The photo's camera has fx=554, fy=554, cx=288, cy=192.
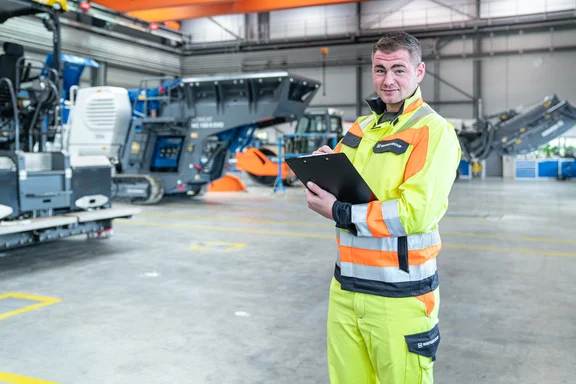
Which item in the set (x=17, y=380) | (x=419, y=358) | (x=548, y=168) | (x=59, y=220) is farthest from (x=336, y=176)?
(x=548, y=168)

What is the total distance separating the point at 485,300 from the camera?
502cm

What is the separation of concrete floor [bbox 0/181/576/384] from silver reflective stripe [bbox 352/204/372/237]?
1.58m

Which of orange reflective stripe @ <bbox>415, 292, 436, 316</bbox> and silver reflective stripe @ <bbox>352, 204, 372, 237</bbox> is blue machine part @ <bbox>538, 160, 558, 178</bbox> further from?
silver reflective stripe @ <bbox>352, 204, 372, 237</bbox>

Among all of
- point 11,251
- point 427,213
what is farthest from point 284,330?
point 11,251

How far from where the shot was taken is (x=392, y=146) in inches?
→ 81.4

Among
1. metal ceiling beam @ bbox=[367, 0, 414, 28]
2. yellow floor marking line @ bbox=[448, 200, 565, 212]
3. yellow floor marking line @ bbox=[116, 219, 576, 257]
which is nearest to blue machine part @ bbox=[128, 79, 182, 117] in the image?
yellow floor marking line @ bbox=[116, 219, 576, 257]

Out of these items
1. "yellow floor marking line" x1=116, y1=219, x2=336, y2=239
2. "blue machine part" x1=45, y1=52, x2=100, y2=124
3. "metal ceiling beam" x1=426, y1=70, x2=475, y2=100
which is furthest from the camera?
"metal ceiling beam" x1=426, y1=70, x2=475, y2=100

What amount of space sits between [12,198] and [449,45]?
26233 millimetres

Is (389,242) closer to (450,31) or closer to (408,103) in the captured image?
(408,103)

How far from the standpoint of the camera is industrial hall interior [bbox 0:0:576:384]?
2.08m

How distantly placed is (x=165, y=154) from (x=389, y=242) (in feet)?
40.2

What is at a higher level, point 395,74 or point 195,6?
point 195,6

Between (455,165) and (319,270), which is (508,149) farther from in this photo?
(455,165)

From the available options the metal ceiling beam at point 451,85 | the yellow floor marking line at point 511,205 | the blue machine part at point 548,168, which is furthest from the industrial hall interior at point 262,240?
the metal ceiling beam at point 451,85
